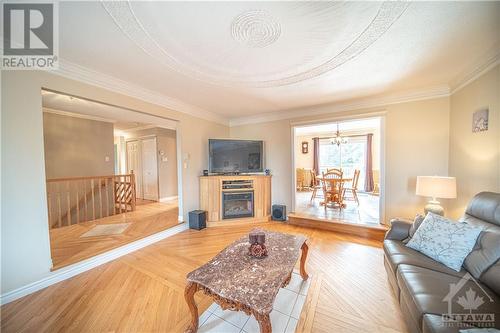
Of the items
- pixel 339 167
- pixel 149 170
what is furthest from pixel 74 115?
pixel 339 167

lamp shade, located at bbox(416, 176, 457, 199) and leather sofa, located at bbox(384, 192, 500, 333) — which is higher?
lamp shade, located at bbox(416, 176, 457, 199)

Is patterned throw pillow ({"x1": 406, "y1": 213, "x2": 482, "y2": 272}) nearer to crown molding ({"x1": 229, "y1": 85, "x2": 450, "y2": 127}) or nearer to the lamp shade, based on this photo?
the lamp shade

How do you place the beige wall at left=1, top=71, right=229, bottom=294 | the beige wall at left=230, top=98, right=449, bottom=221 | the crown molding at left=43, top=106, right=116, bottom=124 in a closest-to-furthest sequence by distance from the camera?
the beige wall at left=1, top=71, right=229, bottom=294
the beige wall at left=230, top=98, right=449, bottom=221
the crown molding at left=43, top=106, right=116, bottom=124

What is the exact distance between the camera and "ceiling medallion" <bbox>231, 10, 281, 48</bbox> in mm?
1386

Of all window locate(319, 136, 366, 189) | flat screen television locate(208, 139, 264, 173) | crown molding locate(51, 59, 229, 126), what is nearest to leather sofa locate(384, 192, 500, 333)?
flat screen television locate(208, 139, 264, 173)

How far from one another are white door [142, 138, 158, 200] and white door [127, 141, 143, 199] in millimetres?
197

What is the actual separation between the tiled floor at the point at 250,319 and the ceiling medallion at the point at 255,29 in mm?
2399

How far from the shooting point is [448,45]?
5.69 ft

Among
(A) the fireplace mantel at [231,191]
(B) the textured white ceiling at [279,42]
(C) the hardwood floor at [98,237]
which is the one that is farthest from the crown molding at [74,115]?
(A) the fireplace mantel at [231,191]

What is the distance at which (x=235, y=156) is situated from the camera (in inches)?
157

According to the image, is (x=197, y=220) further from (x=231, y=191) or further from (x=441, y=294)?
(x=441, y=294)

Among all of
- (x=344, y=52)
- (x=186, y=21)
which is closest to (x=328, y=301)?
(x=344, y=52)

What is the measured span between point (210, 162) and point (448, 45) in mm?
3640

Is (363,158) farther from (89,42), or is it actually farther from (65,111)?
(65,111)
